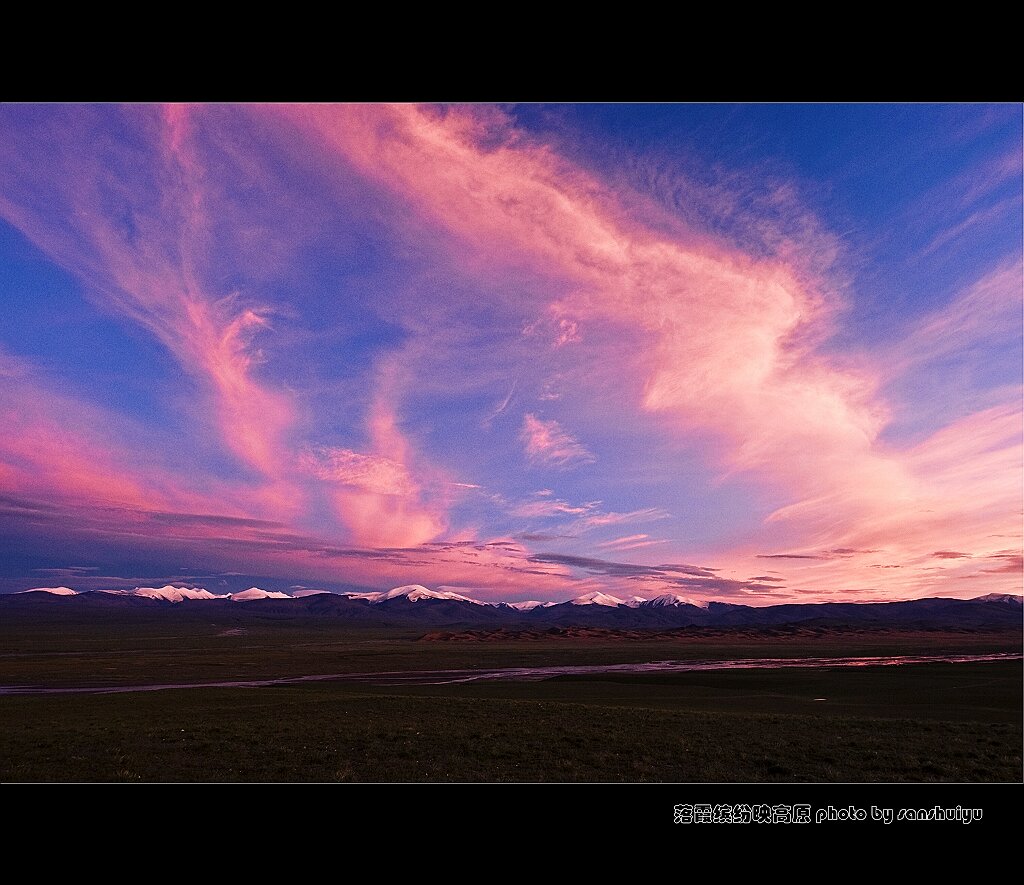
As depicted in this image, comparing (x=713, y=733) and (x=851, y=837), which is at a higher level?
(x=851, y=837)

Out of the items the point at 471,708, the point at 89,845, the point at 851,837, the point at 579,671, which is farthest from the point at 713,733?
the point at 579,671

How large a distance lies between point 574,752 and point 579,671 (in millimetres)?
51229

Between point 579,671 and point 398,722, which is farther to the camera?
point 579,671

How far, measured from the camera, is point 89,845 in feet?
15.7

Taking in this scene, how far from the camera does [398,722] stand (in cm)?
2594

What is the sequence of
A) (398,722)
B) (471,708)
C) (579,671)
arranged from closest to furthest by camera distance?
(398,722)
(471,708)
(579,671)

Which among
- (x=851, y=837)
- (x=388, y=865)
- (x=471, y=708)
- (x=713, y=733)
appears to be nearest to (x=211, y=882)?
(x=388, y=865)

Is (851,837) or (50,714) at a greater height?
(851,837)
